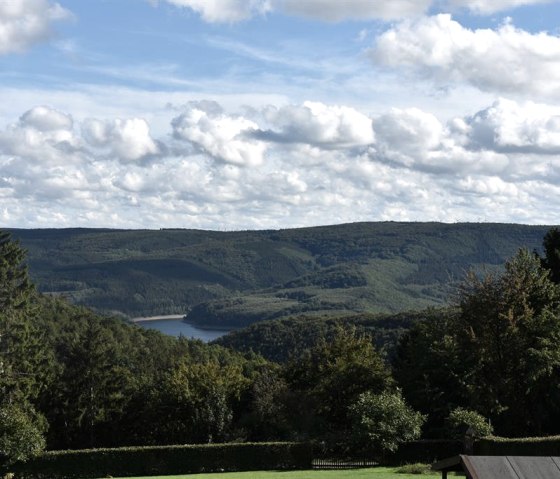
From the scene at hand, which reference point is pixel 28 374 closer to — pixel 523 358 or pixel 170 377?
pixel 170 377

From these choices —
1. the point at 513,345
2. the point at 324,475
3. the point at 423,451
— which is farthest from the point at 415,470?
the point at 513,345

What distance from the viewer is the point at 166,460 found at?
42.0 metres

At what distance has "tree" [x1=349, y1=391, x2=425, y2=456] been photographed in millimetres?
40469

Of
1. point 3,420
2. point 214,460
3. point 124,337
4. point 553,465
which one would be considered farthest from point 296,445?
point 124,337

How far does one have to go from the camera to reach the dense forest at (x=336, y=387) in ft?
145

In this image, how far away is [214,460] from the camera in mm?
42000

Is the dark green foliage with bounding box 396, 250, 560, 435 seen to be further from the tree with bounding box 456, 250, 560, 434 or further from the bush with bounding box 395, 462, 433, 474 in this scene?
the bush with bounding box 395, 462, 433, 474

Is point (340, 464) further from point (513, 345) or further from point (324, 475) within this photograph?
point (513, 345)

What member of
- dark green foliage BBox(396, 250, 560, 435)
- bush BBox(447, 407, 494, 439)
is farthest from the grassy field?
dark green foliage BBox(396, 250, 560, 435)

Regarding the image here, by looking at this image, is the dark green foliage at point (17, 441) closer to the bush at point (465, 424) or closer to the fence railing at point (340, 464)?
the fence railing at point (340, 464)

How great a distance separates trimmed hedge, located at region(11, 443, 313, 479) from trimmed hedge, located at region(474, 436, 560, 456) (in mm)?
9437

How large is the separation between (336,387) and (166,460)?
1162cm

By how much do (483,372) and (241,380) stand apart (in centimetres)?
2001

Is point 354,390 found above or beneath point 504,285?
beneath
